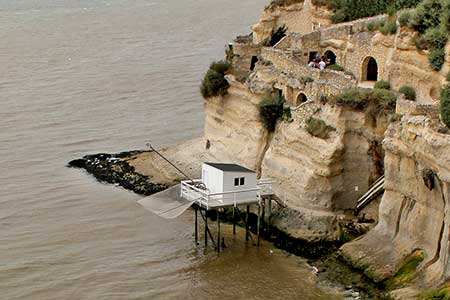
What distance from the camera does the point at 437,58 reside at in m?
33.6

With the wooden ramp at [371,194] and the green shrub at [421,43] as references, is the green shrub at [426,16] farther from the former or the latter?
the wooden ramp at [371,194]

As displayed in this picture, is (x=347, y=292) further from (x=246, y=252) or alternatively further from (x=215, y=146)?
(x=215, y=146)

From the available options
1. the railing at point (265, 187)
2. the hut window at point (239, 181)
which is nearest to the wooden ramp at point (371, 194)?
the railing at point (265, 187)

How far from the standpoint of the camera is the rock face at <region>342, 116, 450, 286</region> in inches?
1101

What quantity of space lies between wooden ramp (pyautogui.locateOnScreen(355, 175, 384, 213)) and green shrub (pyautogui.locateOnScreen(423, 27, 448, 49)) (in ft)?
17.8

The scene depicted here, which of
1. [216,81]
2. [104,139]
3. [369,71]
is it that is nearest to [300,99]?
[369,71]

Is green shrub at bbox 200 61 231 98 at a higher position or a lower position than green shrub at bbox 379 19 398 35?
lower

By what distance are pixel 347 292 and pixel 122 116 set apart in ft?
90.4

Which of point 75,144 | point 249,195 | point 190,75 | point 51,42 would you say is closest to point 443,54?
point 249,195

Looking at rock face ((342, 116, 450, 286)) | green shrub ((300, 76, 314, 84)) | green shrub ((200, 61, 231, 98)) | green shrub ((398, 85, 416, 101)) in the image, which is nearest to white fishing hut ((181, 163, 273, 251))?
rock face ((342, 116, 450, 286))

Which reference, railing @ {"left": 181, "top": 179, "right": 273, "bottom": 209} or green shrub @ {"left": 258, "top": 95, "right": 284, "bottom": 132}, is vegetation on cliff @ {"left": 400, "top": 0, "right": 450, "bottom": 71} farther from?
railing @ {"left": 181, "top": 179, "right": 273, "bottom": 209}

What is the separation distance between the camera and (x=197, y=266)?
106 ft

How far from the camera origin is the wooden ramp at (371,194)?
111ft

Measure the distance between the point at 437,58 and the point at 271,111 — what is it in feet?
25.0
